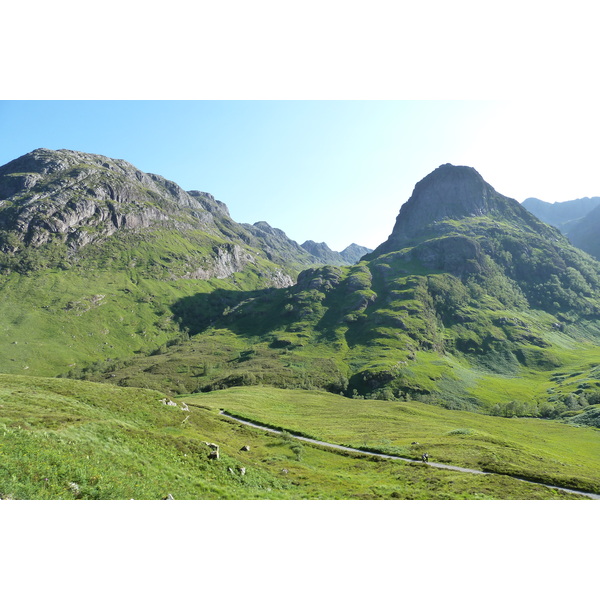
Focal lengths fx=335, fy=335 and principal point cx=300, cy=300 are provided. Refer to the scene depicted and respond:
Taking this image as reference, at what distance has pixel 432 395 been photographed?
19112cm

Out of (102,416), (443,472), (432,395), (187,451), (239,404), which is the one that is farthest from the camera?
(432,395)

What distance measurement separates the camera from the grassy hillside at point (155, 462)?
2070cm

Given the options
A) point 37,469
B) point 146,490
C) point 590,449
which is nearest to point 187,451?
point 146,490

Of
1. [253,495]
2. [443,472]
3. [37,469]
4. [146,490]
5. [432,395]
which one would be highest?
[37,469]

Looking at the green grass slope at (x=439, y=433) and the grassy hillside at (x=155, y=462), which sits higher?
the grassy hillside at (x=155, y=462)

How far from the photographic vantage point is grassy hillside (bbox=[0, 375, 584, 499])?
2070cm

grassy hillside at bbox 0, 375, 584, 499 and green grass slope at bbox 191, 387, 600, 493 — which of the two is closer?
grassy hillside at bbox 0, 375, 584, 499

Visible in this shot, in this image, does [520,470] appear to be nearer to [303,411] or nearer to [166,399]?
[166,399]

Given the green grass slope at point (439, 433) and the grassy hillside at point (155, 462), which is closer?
the grassy hillside at point (155, 462)

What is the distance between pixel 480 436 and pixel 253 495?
77.0m

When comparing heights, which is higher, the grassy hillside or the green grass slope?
the grassy hillside

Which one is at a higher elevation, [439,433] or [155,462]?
[155,462]

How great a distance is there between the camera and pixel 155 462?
28.4 meters

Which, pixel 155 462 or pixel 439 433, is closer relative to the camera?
pixel 155 462
